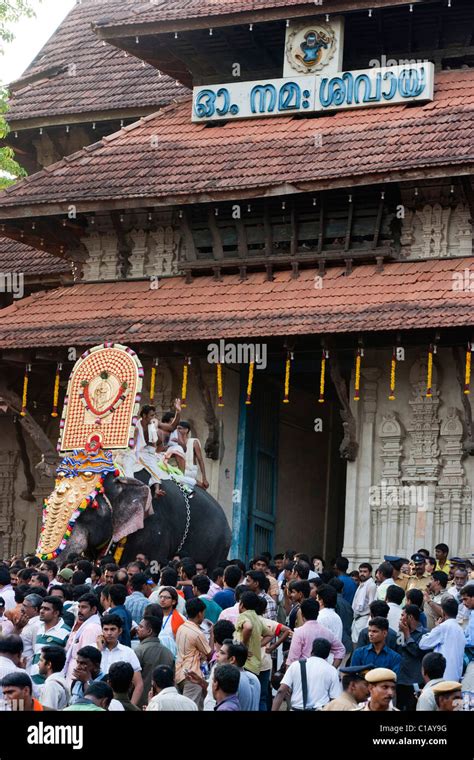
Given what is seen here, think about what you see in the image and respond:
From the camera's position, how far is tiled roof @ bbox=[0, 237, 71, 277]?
25.8m

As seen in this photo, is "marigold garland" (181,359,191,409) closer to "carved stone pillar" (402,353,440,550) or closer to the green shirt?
"carved stone pillar" (402,353,440,550)

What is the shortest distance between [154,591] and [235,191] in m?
8.70

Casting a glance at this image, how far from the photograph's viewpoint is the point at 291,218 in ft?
72.6

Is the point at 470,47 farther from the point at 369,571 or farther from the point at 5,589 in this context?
the point at 5,589

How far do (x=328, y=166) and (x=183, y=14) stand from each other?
3.72 metres

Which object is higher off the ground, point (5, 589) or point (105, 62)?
point (105, 62)

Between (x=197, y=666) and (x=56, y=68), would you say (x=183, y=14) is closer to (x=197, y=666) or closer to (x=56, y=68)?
(x=56, y=68)

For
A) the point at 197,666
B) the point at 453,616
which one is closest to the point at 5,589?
the point at 197,666

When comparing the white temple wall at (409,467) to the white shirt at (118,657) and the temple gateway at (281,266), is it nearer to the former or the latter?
the temple gateway at (281,266)

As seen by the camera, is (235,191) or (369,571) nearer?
(369,571)

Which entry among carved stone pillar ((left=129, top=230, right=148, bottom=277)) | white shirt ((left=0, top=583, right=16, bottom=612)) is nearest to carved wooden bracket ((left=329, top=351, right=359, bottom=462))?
carved stone pillar ((left=129, top=230, right=148, bottom=277))
